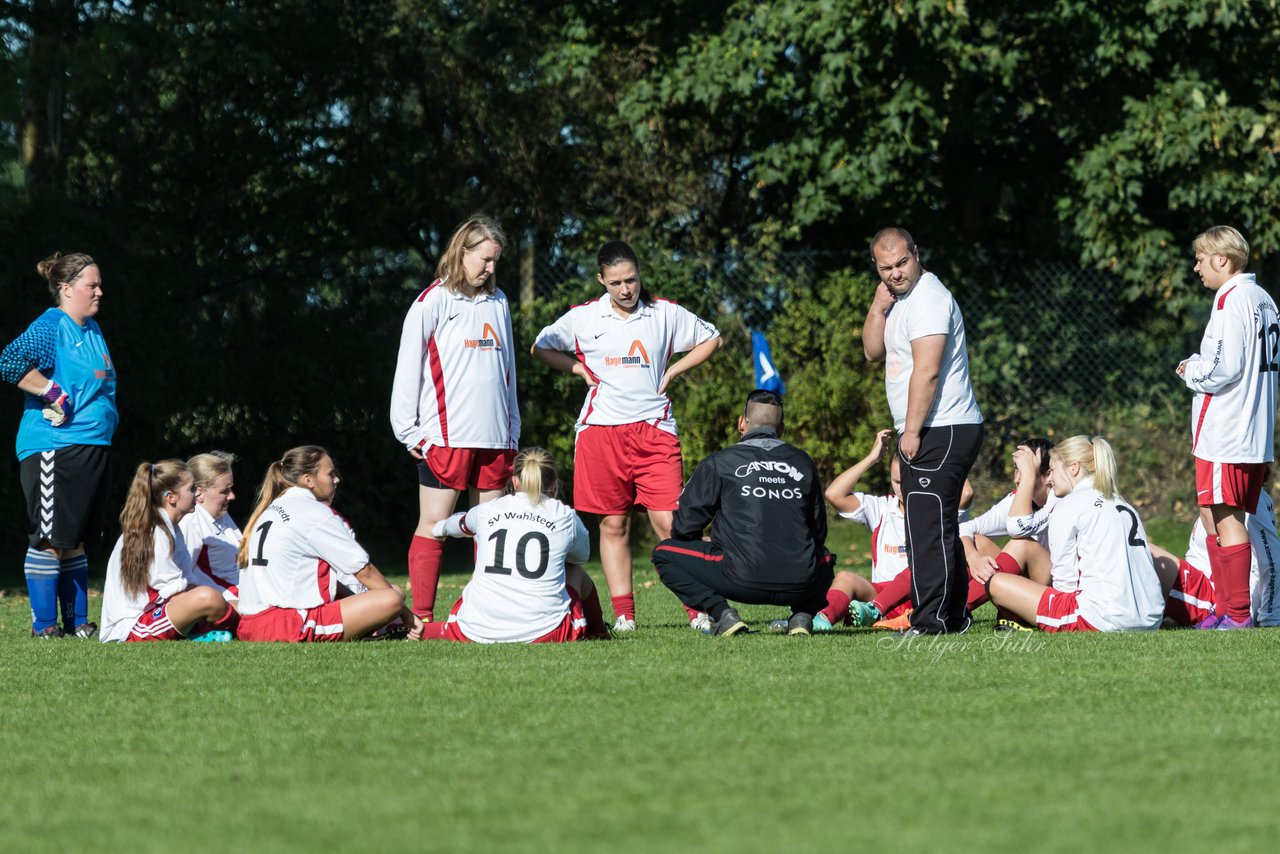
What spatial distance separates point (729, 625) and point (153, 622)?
2.77m

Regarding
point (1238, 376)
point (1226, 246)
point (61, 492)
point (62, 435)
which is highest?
point (1226, 246)

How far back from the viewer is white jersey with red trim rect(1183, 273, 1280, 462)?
7.76m

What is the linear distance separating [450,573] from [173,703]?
768cm

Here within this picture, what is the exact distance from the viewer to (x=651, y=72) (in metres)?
16.0

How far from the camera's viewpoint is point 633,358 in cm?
833

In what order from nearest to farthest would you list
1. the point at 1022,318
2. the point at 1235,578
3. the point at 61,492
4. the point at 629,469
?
1. the point at 1235,578
2. the point at 61,492
3. the point at 629,469
4. the point at 1022,318

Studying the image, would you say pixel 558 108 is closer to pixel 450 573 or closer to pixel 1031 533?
pixel 450 573

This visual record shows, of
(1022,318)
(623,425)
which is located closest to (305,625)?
(623,425)

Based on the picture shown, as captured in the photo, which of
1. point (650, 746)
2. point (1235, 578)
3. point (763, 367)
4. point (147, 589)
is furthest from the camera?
point (763, 367)

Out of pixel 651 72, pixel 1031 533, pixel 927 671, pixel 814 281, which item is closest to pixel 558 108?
pixel 651 72

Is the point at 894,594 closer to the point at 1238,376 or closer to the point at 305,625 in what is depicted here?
the point at 1238,376

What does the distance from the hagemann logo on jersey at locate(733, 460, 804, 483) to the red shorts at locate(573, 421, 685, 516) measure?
94cm

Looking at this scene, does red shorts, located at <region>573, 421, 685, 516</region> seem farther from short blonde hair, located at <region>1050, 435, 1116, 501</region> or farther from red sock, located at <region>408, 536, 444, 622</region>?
short blonde hair, located at <region>1050, 435, 1116, 501</region>

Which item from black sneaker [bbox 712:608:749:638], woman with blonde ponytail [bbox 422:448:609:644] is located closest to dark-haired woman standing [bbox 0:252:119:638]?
woman with blonde ponytail [bbox 422:448:609:644]
